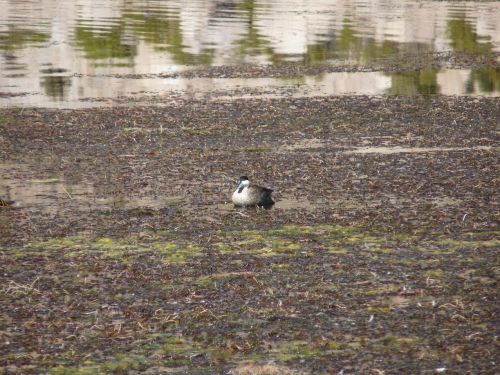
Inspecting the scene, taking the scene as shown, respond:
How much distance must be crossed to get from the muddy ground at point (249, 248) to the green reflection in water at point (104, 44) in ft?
48.6

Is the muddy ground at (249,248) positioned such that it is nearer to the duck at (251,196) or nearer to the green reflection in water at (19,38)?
the duck at (251,196)

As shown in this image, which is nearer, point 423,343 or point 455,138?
point 423,343

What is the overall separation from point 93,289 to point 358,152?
29.6 ft

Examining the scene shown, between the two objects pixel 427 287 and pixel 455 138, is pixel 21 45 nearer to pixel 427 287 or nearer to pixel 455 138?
pixel 455 138

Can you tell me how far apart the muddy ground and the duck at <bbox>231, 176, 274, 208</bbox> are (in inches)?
8.2

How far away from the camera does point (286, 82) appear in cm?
3042

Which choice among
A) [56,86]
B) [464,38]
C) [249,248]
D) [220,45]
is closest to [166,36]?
[220,45]

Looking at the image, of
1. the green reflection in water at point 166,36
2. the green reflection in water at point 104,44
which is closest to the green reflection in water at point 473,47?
the green reflection in water at point 166,36

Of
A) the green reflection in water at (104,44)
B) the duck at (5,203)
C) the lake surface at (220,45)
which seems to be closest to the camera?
the duck at (5,203)

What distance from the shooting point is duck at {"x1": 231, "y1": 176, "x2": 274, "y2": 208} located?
609 inches

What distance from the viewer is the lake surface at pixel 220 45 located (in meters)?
29.2

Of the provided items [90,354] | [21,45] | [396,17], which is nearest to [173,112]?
[90,354]

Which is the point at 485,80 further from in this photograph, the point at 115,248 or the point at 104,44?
the point at 115,248

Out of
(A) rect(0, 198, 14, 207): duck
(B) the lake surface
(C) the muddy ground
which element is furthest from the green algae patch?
(B) the lake surface
